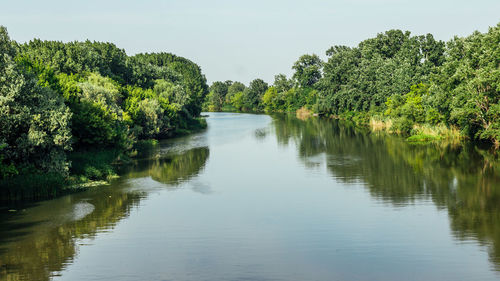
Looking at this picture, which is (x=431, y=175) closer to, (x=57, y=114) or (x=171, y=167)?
(x=171, y=167)

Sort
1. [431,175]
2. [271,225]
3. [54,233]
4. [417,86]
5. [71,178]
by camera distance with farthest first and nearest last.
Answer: [417,86] < [431,175] < [71,178] < [271,225] < [54,233]

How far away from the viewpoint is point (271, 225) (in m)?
26.6

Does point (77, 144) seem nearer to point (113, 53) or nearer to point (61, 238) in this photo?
point (61, 238)

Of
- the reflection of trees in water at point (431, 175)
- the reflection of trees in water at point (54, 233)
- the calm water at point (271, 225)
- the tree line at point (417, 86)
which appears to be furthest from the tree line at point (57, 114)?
the tree line at point (417, 86)

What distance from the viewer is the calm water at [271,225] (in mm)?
20141

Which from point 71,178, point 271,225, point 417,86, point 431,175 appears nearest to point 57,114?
point 71,178

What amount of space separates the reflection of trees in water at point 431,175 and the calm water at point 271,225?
0.52 feet

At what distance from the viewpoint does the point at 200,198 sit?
3375 centimetres

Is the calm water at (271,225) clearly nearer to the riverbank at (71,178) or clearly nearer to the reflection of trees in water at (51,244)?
the reflection of trees in water at (51,244)

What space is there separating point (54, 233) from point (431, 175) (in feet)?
98.5

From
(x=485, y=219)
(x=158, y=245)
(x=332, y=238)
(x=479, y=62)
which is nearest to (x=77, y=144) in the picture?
(x=158, y=245)

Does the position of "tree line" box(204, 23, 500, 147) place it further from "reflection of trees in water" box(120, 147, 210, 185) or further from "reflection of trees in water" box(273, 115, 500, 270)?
"reflection of trees in water" box(120, 147, 210, 185)

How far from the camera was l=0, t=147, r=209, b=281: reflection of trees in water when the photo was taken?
20.4 m

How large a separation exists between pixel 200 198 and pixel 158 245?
1040 cm
